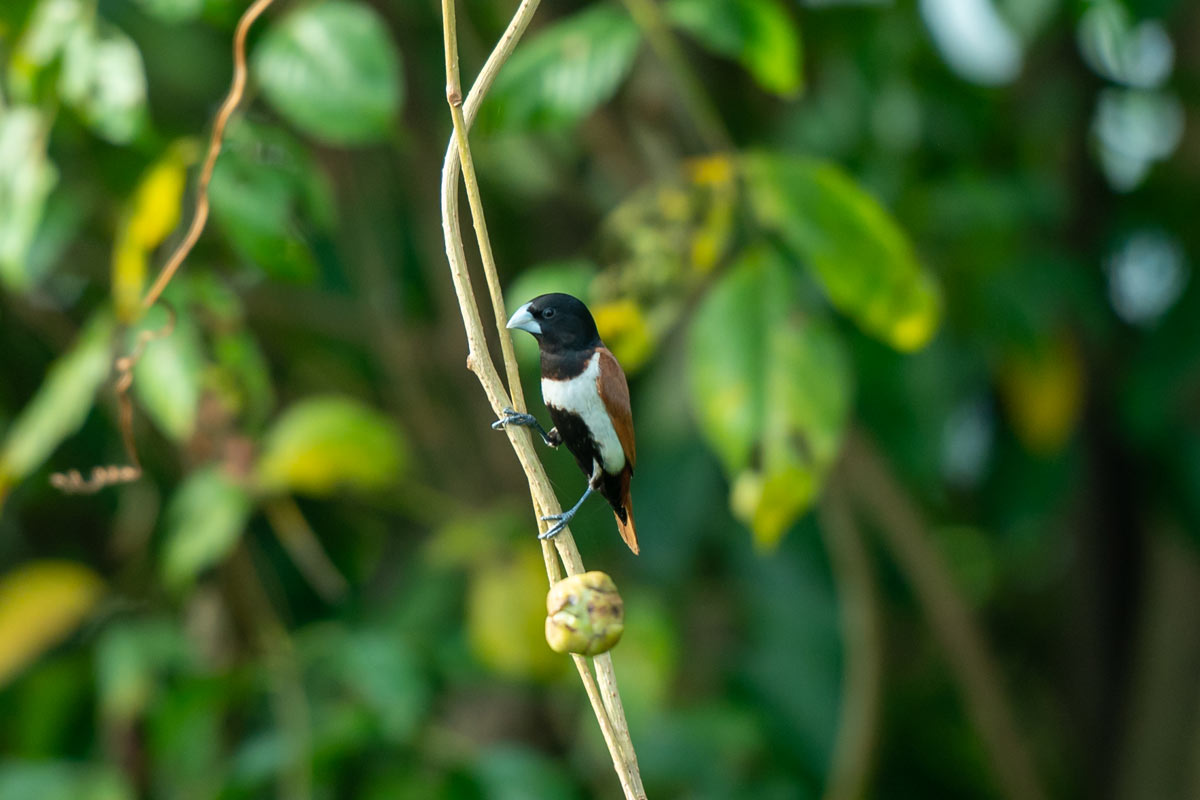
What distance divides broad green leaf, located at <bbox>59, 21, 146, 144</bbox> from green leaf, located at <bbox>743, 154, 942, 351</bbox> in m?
0.67

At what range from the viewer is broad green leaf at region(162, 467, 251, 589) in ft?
5.62

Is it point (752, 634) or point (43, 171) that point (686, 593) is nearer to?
point (752, 634)

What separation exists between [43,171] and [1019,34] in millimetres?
2062

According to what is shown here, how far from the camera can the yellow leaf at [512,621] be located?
6.51 ft

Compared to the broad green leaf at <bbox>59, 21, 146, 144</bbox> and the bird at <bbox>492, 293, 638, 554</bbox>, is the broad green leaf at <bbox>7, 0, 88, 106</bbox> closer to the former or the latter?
the broad green leaf at <bbox>59, 21, 146, 144</bbox>

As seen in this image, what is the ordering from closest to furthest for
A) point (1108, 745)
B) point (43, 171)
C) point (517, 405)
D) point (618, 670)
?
point (517, 405) → point (43, 171) → point (618, 670) → point (1108, 745)

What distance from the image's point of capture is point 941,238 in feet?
8.24

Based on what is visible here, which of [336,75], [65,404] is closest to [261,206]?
[336,75]

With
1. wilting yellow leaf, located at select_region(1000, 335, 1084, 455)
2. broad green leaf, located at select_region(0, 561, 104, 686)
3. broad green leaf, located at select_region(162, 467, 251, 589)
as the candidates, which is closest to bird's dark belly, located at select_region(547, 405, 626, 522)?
broad green leaf, located at select_region(162, 467, 251, 589)

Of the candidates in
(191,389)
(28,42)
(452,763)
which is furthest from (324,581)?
(28,42)

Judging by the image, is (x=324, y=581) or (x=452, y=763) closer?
(x=452, y=763)

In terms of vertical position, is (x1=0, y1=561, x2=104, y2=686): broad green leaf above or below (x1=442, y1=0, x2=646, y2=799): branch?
below

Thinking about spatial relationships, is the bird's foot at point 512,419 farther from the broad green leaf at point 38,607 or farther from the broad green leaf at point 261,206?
the broad green leaf at point 38,607

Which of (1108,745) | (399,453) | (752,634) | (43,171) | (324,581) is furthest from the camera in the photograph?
(1108,745)
